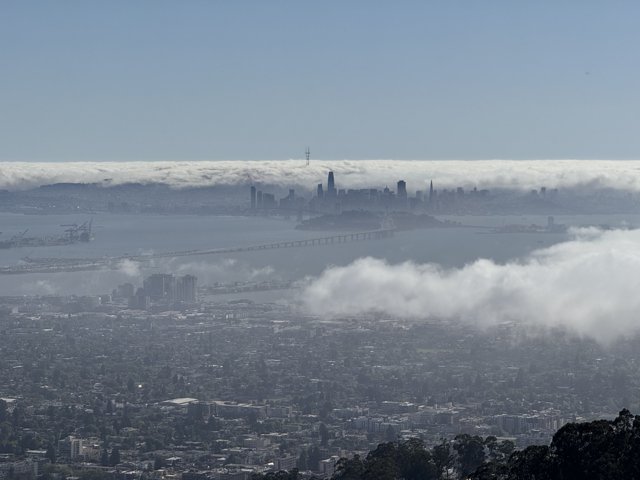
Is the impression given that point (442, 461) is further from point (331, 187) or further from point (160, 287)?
point (331, 187)

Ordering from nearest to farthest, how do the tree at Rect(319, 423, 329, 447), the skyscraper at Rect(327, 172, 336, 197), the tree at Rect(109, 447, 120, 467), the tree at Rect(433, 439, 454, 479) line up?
1. the tree at Rect(433, 439, 454, 479)
2. the tree at Rect(109, 447, 120, 467)
3. the tree at Rect(319, 423, 329, 447)
4. the skyscraper at Rect(327, 172, 336, 197)

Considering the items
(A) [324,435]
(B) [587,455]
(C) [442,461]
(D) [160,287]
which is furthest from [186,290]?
(B) [587,455]

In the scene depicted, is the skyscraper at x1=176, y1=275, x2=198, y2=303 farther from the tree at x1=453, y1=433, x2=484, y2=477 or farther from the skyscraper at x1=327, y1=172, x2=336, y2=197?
the tree at x1=453, y1=433, x2=484, y2=477

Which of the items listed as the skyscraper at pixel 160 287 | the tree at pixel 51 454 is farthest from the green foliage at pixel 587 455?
the skyscraper at pixel 160 287

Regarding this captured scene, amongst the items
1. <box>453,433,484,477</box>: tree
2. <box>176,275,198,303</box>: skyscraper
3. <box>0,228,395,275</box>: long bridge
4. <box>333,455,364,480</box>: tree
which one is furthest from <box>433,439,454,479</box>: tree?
Answer: <box>0,228,395,275</box>: long bridge

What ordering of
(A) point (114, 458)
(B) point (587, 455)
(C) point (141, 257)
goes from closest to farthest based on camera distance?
(B) point (587, 455) → (A) point (114, 458) → (C) point (141, 257)

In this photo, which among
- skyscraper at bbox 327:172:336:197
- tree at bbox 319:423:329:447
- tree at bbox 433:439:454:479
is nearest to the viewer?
tree at bbox 433:439:454:479

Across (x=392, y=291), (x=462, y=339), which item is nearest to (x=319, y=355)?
(x=462, y=339)

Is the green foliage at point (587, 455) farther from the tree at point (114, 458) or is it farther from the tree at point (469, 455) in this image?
the tree at point (114, 458)

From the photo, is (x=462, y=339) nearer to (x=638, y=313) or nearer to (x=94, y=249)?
(x=638, y=313)
